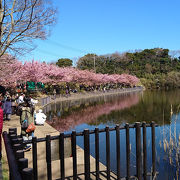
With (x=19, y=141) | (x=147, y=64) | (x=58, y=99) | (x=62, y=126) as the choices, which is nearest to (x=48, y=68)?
(x=58, y=99)

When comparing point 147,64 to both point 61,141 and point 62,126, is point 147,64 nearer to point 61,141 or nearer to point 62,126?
point 62,126

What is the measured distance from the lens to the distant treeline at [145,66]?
63.0 meters

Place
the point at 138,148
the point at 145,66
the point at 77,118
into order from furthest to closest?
the point at 145,66 < the point at 77,118 < the point at 138,148

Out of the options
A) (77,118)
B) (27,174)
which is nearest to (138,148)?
(27,174)

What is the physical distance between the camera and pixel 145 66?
71.2 metres

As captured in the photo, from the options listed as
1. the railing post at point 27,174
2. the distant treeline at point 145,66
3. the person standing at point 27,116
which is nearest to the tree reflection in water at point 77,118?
the person standing at point 27,116

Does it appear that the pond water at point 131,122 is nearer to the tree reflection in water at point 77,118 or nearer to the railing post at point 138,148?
the tree reflection in water at point 77,118

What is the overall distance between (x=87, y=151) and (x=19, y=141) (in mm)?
1618

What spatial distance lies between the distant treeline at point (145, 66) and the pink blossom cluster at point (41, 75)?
13.6 meters

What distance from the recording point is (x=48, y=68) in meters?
32.3

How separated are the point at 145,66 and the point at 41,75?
51578mm

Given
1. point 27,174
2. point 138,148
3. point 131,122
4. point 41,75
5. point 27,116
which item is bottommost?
point 131,122

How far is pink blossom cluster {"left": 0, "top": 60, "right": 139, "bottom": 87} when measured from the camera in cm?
1695

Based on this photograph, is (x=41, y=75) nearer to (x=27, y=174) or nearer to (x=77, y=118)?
(x=77, y=118)
